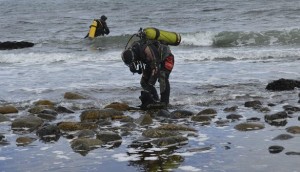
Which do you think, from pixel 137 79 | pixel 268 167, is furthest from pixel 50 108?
pixel 268 167

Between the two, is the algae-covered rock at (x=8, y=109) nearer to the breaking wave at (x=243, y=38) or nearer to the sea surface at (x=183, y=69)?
the sea surface at (x=183, y=69)

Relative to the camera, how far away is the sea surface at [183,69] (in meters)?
7.48

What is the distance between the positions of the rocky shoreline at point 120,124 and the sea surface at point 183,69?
220 mm

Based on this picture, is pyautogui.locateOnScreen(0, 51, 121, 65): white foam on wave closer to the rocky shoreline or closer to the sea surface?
the sea surface

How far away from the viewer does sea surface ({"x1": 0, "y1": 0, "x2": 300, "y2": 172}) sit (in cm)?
748

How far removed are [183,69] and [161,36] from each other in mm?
6767

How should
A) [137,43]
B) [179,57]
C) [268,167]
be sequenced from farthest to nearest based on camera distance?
[179,57] → [137,43] → [268,167]

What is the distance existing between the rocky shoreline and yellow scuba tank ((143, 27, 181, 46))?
4.45ft

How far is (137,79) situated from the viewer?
16.0 m

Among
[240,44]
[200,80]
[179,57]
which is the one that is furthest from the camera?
[240,44]

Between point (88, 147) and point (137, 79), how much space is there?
7969 mm

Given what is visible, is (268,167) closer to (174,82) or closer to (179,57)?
(174,82)

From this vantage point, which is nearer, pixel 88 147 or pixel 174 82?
pixel 88 147

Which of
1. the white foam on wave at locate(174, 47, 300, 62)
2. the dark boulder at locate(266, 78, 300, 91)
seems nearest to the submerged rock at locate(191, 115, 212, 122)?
the dark boulder at locate(266, 78, 300, 91)
